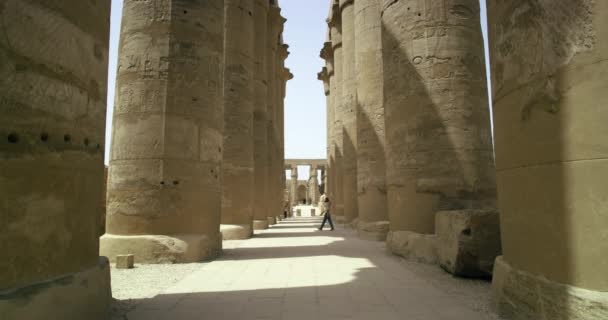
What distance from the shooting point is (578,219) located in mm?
2762

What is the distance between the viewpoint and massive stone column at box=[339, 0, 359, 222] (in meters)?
15.5

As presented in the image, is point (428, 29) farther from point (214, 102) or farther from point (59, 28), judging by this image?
point (59, 28)

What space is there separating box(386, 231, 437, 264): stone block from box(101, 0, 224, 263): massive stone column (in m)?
3.39

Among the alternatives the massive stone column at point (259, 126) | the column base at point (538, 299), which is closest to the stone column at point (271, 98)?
the massive stone column at point (259, 126)

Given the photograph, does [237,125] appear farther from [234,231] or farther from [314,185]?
[314,185]

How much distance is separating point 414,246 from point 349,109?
10.4m

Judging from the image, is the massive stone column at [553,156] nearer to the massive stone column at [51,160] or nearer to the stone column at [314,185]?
the massive stone column at [51,160]

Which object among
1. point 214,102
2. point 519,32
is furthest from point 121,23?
point 519,32

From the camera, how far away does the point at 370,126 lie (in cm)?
1230

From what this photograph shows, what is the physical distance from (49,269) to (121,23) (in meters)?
5.77

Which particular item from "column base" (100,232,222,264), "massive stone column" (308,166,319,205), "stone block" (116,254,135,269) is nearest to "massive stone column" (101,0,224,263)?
"column base" (100,232,222,264)

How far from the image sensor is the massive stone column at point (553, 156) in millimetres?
2676

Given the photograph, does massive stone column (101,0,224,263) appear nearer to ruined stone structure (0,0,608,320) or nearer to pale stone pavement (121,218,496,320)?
ruined stone structure (0,0,608,320)

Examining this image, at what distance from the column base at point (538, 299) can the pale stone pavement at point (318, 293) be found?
245 mm
